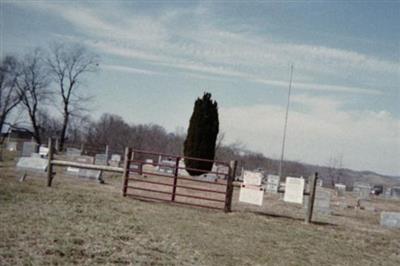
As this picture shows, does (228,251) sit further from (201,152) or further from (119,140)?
(119,140)

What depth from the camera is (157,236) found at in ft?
31.4

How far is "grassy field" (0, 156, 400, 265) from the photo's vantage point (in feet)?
24.7

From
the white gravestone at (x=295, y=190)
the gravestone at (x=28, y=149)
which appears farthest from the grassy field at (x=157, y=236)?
the gravestone at (x=28, y=149)

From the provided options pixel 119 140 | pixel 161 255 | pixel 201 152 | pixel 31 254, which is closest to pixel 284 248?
pixel 161 255

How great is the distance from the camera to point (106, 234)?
895 cm

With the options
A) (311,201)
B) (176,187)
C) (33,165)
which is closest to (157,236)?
(311,201)

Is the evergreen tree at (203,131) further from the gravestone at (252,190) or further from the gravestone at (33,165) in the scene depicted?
the gravestone at (252,190)

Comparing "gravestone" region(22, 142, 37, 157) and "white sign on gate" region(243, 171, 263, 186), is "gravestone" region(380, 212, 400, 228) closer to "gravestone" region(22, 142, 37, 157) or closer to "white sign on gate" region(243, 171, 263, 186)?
"white sign on gate" region(243, 171, 263, 186)

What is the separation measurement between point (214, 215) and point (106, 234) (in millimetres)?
5955

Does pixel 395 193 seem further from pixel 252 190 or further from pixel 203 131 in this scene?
pixel 252 190

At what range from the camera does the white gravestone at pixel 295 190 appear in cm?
1577

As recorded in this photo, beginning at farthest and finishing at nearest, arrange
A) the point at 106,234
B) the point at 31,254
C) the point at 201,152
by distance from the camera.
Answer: the point at 201,152
the point at 106,234
the point at 31,254

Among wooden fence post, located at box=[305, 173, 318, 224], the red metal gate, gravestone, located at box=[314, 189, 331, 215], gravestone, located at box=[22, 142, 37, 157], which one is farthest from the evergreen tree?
wooden fence post, located at box=[305, 173, 318, 224]

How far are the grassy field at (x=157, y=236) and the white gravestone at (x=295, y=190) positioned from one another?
75 cm
